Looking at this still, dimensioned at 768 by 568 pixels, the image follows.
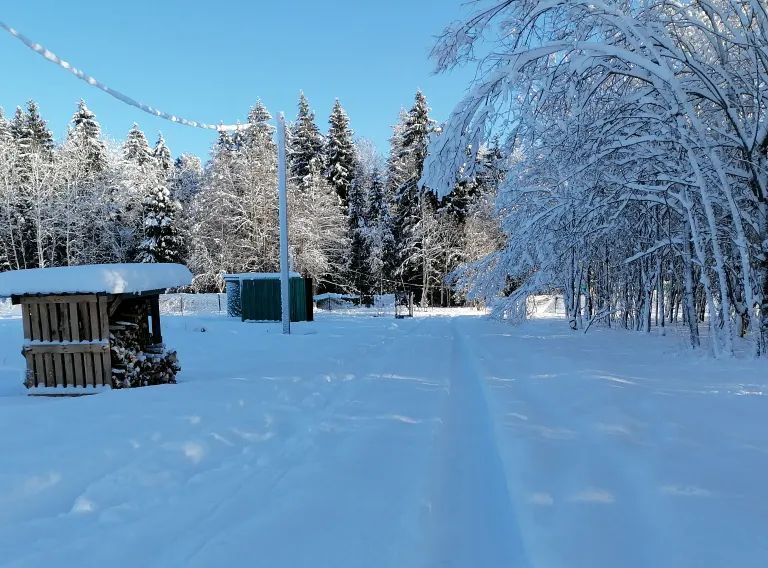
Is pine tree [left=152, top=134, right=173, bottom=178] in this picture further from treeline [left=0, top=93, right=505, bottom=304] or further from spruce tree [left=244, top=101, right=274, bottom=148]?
spruce tree [left=244, top=101, right=274, bottom=148]

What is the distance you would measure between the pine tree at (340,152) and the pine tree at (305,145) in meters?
1.13

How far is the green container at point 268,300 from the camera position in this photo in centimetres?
2147

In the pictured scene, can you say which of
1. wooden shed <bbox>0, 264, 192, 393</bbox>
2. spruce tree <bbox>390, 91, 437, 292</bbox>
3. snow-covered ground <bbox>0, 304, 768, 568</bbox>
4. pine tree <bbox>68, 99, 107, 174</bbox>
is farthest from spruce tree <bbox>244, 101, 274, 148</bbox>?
snow-covered ground <bbox>0, 304, 768, 568</bbox>

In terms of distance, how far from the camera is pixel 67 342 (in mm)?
6496

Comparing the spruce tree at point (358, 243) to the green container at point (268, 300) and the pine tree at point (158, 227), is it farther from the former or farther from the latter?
the green container at point (268, 300)

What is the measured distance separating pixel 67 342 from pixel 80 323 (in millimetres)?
307

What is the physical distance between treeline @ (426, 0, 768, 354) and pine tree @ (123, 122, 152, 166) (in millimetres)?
46314

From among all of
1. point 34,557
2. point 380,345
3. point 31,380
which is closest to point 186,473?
point 34,557

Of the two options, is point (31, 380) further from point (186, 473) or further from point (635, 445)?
point (635, 445)

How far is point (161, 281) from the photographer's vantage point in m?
7.02

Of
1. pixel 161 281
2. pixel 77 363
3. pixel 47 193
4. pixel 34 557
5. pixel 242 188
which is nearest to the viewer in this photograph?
pixel 34 557

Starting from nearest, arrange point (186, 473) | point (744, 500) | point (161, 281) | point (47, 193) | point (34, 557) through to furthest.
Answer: point (34, 557)
point (744, 500)
point (186, 473)
point (161, 281)
point (47, 193)

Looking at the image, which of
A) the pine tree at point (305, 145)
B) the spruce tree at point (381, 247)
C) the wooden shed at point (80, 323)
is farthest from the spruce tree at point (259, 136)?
the wooden shed at point (80, 323)

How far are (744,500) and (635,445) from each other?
3.47 ft
